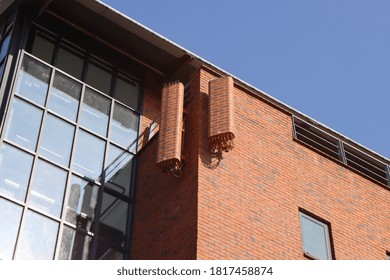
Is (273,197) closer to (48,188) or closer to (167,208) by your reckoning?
(167,208)

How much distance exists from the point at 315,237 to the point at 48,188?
555 cm

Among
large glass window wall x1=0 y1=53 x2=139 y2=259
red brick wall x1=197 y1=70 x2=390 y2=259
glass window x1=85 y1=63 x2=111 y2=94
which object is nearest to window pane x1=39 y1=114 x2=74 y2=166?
large glass window wall x1=0 y1=53 x2=139 y2=259

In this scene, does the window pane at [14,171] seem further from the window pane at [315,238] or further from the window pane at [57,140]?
the window pane at [315,238]

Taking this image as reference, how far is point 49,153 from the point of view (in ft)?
57.4

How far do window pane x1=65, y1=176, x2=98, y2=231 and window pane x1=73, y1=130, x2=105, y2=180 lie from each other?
0.31 m

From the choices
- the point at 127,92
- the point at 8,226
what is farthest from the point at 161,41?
the point at 8,226

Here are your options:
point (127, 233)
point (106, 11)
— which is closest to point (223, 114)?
point (127, 233)

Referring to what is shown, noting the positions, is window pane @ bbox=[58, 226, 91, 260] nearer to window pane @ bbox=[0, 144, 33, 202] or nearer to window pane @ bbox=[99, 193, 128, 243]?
window pane @ bbox=[99, 193, 128, 243]

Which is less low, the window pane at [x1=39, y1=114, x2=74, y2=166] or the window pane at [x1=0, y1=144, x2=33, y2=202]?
the window pane at [x1=39, y1=114, x2=74, y2=166]

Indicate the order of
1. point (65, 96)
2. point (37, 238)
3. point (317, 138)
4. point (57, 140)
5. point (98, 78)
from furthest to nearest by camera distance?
point (98, 78) → point (317, 138) → point (65, 96) → point (57, 140) → point (37, 238)

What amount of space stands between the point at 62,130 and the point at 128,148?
5.92 ft

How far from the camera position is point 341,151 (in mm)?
19516

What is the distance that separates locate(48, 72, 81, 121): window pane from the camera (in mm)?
18453
